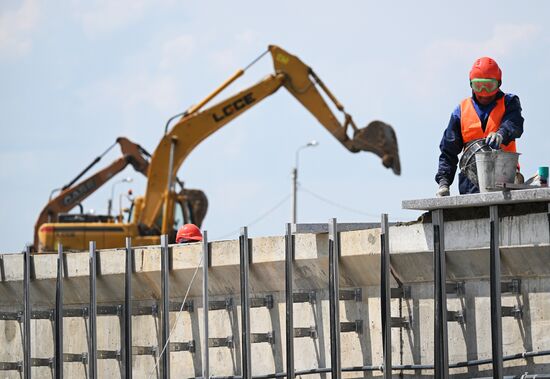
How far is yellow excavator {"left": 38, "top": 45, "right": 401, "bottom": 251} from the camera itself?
40000mm

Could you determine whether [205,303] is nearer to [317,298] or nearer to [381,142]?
[317,298]

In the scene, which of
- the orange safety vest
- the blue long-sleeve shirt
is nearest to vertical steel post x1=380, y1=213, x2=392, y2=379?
the blue long-sleeve shirt

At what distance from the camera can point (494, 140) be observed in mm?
12867

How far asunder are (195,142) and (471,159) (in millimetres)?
27803

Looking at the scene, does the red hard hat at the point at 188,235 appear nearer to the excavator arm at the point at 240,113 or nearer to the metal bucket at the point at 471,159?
the metal bucket at the point at 471,159

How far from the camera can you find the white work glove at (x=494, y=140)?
42.2ft

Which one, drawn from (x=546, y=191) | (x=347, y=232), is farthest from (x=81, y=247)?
(x=546, y=191)

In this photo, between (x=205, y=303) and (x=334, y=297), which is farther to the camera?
(x=205, y=303)

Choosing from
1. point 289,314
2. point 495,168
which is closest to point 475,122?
point 495,168

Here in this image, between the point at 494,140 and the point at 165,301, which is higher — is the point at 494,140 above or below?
above

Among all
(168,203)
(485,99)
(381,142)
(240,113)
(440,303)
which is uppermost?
(240,113)

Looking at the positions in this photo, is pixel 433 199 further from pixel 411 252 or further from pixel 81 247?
pixel 81 247

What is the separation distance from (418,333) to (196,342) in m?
3.73

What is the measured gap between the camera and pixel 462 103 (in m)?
13.7
